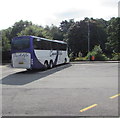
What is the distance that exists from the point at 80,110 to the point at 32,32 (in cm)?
2709

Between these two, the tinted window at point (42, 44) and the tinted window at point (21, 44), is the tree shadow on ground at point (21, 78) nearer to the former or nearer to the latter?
the tinted window at point (21, 44)

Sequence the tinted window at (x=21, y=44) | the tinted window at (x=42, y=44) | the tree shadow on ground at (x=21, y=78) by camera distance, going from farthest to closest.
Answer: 1. the tinted window at (x=42, y=44)
2. the tinted window at (x=21, y=44)
3. the tree shadow on ground at (x=21, y=78)

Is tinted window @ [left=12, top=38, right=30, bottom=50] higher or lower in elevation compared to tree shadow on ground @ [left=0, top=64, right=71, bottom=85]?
higher

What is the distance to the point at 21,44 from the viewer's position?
1280 cm

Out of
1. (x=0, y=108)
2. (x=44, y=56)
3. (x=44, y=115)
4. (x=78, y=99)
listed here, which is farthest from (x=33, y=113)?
(x=44, y=56)

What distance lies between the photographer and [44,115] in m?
4.34

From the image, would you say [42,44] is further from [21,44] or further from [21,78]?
[21,78]

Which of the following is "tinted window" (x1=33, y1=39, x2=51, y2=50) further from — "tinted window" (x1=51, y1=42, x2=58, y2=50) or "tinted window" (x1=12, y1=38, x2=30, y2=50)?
"tinted window" (x1=51, y1=42, x2=58, y2=50)

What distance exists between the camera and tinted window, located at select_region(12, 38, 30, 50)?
12681mm

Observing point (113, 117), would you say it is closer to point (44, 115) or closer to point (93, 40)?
point (44, 115)

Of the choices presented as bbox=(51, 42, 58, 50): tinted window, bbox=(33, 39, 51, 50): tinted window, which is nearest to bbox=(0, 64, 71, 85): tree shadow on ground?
bbox=(33, 39, 51, 50): tinted window

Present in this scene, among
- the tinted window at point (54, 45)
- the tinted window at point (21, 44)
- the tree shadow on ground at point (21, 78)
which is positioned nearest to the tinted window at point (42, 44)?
the tinted window at point (21, 44)

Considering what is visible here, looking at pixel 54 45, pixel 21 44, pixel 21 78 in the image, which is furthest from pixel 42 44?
pixel 21 78

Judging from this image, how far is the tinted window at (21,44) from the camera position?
1268 cm
